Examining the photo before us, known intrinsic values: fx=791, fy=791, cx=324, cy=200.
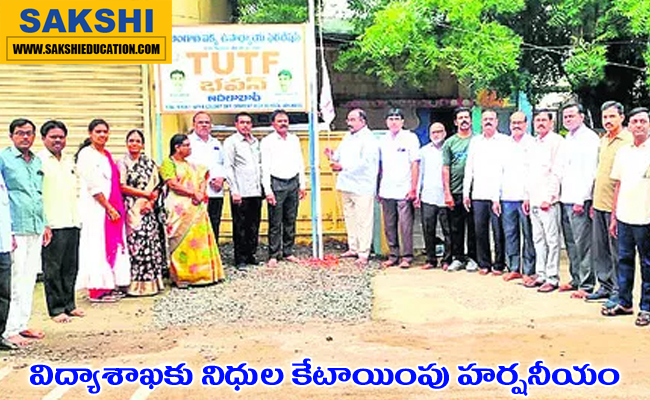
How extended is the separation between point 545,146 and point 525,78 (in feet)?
8.83

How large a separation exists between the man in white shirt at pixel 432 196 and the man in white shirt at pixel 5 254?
175 inches

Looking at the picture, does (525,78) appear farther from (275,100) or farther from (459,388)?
(459,388)

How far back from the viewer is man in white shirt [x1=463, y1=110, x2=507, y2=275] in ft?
25.8

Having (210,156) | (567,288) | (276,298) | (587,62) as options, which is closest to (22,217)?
(276,298)

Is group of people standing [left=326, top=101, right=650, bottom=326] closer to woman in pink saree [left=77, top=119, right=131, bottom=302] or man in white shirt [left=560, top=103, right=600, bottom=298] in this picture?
man in white shirt [left=560, top=103, right=600, bottom=298]

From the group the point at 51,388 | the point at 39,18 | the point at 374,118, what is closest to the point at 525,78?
the point at 374,118

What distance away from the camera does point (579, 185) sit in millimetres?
6887

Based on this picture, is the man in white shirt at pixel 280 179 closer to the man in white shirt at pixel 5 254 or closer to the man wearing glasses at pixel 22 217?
the man wearing glasses at pixel 22 217

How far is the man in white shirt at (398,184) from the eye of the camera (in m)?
8.73

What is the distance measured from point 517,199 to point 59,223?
4.21 metres

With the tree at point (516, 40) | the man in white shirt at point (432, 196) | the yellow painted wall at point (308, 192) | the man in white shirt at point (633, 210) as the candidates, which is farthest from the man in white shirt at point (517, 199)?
the yellow painted wall at point (308, 192)

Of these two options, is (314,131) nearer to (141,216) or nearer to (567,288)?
(141,216)

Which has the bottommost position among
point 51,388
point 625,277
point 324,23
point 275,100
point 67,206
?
point 51,388

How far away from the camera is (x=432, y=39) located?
367 inches
